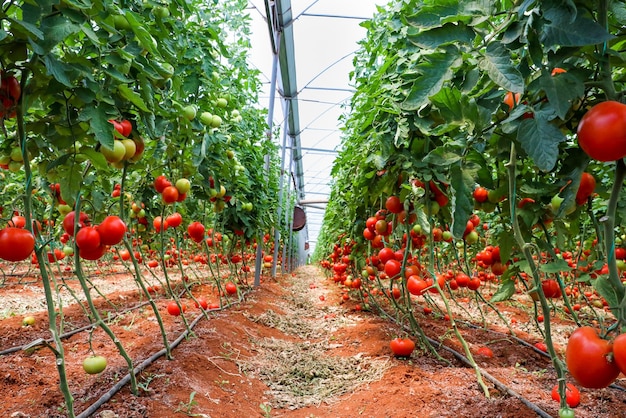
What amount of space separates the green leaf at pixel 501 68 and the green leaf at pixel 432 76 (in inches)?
2.6

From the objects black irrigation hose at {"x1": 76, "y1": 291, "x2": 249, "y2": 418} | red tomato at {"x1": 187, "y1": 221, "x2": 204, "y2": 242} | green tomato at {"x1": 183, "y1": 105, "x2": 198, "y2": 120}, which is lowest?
black irrigation hose at {"x1": 76, "y1": 291, "x2": 249, "y2": 418}

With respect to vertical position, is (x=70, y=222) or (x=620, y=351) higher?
(x=70, y=222)

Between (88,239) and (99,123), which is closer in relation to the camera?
(99,123)

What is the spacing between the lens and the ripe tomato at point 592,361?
68 centimetres

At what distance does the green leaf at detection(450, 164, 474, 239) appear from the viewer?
3.67ft

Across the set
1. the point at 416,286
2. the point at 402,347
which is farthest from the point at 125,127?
the point at 402,347

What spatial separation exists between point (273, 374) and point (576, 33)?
2.65m

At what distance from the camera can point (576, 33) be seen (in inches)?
30.4

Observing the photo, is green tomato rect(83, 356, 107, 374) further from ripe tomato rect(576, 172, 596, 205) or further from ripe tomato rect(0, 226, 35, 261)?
ripe tomato rect(576, 172, 596, 205)

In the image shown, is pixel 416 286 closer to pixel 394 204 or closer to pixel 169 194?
pixel 394 204

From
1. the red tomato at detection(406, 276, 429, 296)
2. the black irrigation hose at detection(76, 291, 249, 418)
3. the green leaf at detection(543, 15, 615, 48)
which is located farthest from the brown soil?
the green leaf at detection(543, 15, 615, 48)

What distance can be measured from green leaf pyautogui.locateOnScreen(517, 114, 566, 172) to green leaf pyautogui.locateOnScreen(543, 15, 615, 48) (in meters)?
0.16

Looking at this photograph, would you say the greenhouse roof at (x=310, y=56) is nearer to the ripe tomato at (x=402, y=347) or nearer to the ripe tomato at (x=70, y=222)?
the ripe tomato at (x=402, y=347)

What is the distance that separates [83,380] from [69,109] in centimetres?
143
